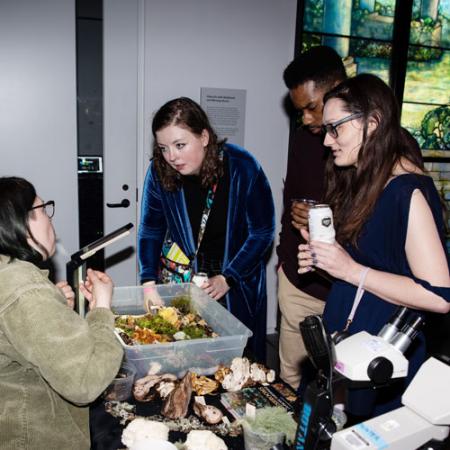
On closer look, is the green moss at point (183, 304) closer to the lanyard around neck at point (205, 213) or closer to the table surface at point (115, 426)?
the lanyard around neck at point (205, 213)

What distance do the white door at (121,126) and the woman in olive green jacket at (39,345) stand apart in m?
2.04

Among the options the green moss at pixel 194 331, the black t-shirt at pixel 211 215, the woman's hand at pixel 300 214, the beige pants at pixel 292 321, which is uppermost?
the woman's hand at pixel 300 214

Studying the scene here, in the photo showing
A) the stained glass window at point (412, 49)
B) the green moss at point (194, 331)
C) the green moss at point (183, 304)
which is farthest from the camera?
the stained glass window at point (412, 49)

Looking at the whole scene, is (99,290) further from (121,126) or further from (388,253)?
(121,126)

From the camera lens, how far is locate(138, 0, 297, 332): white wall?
3188 mm

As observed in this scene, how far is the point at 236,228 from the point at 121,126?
1.35 m

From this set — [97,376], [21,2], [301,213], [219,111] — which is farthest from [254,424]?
[21,2]

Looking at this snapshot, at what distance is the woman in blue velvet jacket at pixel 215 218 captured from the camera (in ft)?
7.22

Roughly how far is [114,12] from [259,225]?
1.73 metres

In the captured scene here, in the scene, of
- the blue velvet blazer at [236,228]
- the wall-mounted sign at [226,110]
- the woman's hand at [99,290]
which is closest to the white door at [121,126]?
the wall-mounted sign at [226,110]

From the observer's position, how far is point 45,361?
1.03m

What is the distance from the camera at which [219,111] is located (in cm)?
339

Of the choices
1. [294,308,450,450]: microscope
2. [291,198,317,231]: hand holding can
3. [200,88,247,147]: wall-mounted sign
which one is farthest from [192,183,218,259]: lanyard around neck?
[294,308,450,450]: microscope

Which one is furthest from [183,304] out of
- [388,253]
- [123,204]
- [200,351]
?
[123,204]
